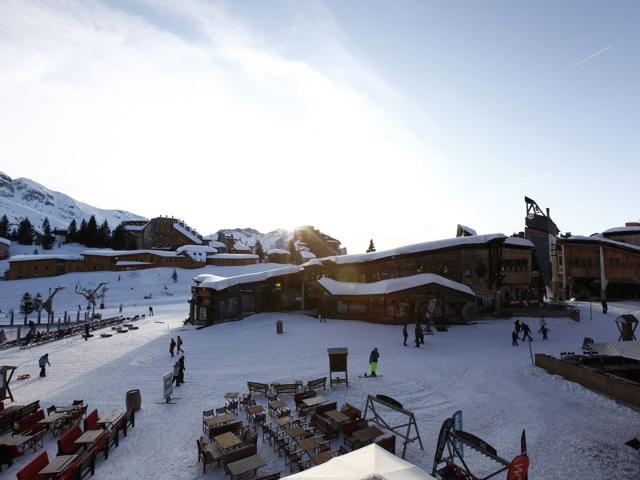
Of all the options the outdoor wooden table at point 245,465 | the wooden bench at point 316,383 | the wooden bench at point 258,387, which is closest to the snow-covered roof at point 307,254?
the wooden bench at point 316,383

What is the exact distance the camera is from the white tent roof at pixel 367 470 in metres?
6.54

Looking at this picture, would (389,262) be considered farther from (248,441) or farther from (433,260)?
(248,441)

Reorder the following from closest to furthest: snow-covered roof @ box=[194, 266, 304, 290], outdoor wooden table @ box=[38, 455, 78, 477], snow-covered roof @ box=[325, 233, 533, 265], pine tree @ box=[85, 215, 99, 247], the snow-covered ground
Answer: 1. outdoor wooden table @ box=[38, 455, 78, 477]
2. the snow-covered ground
3. snow-covered roof @ box=[325, 233, 533, 265]
4. snow-covered roof @ box=[194, 266, 304, 290]
5. pine tree @ box=[85, 215, 99, 247]

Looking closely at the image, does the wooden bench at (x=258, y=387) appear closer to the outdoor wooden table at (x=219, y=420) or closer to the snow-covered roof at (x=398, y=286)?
the outdoor wooden table at (x=219, y=420)

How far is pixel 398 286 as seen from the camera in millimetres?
34938

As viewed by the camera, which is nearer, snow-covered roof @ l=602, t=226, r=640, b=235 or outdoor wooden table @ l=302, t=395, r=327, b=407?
outdoor wooden table @ l=302, t=395, r=327, b=407

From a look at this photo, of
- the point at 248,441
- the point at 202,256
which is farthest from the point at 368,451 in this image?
the point at 202,256

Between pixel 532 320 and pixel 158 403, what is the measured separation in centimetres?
3216

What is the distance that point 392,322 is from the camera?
35156 millimetres

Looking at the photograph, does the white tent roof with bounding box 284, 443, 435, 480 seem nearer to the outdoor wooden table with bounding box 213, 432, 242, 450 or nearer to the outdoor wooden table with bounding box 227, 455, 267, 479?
the outdoor wooden table with bounding box 227, 455, 267, 479

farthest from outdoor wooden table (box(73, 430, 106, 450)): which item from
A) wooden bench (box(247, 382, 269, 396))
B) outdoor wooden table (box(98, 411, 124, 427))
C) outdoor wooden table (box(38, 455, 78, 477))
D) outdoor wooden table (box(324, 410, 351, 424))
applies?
outdoor wooden table (box(324, 410, 351, 424))

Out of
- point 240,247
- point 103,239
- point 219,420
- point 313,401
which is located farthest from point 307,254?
point 219,420

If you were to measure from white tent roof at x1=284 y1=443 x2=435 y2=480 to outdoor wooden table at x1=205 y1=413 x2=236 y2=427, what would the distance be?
7398 millimetres

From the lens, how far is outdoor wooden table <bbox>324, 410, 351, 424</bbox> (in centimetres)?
1289
